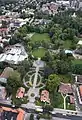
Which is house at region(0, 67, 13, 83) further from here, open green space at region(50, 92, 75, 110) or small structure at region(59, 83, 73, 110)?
small structure at region(59, 83, 73, 110)

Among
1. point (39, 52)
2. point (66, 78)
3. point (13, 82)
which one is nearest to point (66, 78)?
point (66, 78)

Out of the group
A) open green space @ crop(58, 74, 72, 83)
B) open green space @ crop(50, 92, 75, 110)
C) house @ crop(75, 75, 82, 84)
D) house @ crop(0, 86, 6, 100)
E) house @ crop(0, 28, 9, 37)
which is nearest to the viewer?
open green space @ crop(50, 92, 75, 110)

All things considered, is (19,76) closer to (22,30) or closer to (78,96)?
(78,96)

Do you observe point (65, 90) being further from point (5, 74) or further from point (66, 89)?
point (5, 74)

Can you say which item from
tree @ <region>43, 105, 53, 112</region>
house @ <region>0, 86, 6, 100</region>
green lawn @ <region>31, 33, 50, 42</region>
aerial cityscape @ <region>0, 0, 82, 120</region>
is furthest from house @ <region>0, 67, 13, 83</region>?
green lawn @ <region>31, 33, 50, 42</region>

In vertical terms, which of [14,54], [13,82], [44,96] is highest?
[14,54]

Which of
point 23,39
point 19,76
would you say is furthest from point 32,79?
point 23,39

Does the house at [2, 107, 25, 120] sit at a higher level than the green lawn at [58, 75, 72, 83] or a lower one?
lower

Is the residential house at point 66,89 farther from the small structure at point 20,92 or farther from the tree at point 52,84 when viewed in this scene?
the small structure at point 20,92
